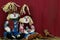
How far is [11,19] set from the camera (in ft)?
6.89

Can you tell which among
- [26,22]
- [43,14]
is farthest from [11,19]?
[43,14]

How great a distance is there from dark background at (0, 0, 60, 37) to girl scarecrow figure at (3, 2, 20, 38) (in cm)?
8

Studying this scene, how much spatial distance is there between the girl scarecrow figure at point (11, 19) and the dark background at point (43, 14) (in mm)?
77

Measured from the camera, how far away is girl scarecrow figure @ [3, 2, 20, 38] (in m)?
2.08

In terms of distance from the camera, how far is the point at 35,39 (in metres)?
2.04

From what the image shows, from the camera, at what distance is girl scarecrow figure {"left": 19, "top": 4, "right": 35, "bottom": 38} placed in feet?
6.90

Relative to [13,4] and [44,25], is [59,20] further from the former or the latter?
[13,4]

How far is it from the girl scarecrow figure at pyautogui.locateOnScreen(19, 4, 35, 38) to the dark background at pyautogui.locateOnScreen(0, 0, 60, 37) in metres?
0.06

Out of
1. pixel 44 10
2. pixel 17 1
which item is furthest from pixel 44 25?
pixel 17 1

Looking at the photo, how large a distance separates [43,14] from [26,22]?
0.17 meters

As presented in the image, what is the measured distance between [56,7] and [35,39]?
32 cm

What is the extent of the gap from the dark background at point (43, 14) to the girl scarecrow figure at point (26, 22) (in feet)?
0.18

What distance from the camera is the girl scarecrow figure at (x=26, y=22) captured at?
2104 millimetres

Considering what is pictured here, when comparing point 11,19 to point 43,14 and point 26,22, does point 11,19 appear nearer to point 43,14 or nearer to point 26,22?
point 26,22
